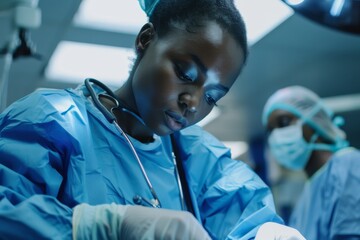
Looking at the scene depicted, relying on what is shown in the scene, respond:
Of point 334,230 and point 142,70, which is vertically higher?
point 142,70

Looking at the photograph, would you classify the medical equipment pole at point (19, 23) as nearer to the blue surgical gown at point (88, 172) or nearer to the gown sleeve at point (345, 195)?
the blue surgical gown at point (88, 172)

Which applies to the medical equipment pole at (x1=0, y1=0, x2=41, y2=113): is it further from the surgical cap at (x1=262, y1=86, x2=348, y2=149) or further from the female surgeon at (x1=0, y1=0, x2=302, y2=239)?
the surgical cap at (x1=262, y1=86, x2=348, y2=149)

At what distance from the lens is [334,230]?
1.85 metres

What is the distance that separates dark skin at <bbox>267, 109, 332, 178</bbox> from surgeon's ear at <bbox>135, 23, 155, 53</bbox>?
61.5 inches

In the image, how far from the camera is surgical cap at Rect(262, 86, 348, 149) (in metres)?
2.37

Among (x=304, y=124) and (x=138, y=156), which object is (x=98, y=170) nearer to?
(x=138, y=156)

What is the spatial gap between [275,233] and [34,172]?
1.32 feet

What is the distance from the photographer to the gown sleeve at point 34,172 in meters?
0.67

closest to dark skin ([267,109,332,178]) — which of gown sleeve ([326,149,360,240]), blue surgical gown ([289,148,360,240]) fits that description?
blue surgical gown ([289,148,360,240])

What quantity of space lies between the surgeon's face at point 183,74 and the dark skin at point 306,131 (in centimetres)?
155

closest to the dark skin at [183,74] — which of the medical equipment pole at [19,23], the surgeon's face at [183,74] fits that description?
the surgeon's face at [183,74]

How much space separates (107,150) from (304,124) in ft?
5.46

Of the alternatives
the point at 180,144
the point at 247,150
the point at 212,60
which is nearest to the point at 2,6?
the point at 180,144

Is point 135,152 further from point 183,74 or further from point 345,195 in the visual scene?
point 345,195
